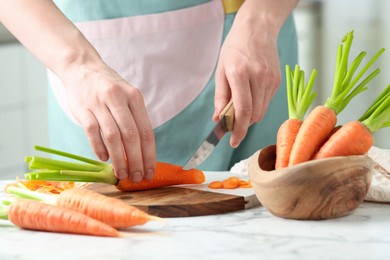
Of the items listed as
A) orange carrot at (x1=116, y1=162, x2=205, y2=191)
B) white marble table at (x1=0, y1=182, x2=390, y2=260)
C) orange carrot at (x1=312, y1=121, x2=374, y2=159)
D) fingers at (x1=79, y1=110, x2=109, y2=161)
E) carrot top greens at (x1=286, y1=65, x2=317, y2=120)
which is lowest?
white marble table at (x1=0, y1=182, x2=390, y2=260)

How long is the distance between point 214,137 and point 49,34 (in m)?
0.39

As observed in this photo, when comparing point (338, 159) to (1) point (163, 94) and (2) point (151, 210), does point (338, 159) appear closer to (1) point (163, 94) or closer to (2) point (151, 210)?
(2) point (151, 210)

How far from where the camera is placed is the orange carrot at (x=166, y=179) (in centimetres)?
157

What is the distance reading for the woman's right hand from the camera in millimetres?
1495

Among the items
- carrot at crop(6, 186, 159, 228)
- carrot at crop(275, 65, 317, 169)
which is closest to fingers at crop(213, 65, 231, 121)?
carrot at crop(275, 65, 317, 169)

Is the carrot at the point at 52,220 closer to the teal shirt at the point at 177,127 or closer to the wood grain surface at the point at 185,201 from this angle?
the wood grain surface at the point at 185,201

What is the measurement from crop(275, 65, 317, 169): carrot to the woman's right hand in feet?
0.84

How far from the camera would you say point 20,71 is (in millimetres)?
4078

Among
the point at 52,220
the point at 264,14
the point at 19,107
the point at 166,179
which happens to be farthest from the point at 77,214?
the point at 19,107

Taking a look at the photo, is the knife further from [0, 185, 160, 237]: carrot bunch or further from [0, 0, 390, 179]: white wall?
[0, 0, 390, 179]: white wall

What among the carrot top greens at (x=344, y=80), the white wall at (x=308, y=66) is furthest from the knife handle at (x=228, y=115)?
the white wall at (x=308, y=66)

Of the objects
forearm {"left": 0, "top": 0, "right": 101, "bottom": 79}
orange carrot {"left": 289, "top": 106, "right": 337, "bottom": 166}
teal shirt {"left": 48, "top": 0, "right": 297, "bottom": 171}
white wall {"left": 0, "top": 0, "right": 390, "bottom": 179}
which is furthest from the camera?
white wall {"left": 0, "top": 0, "right": 390, "bottom": 179}

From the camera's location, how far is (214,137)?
1611 mm

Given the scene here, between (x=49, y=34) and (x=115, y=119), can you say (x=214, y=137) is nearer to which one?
(x=115, y=119)
